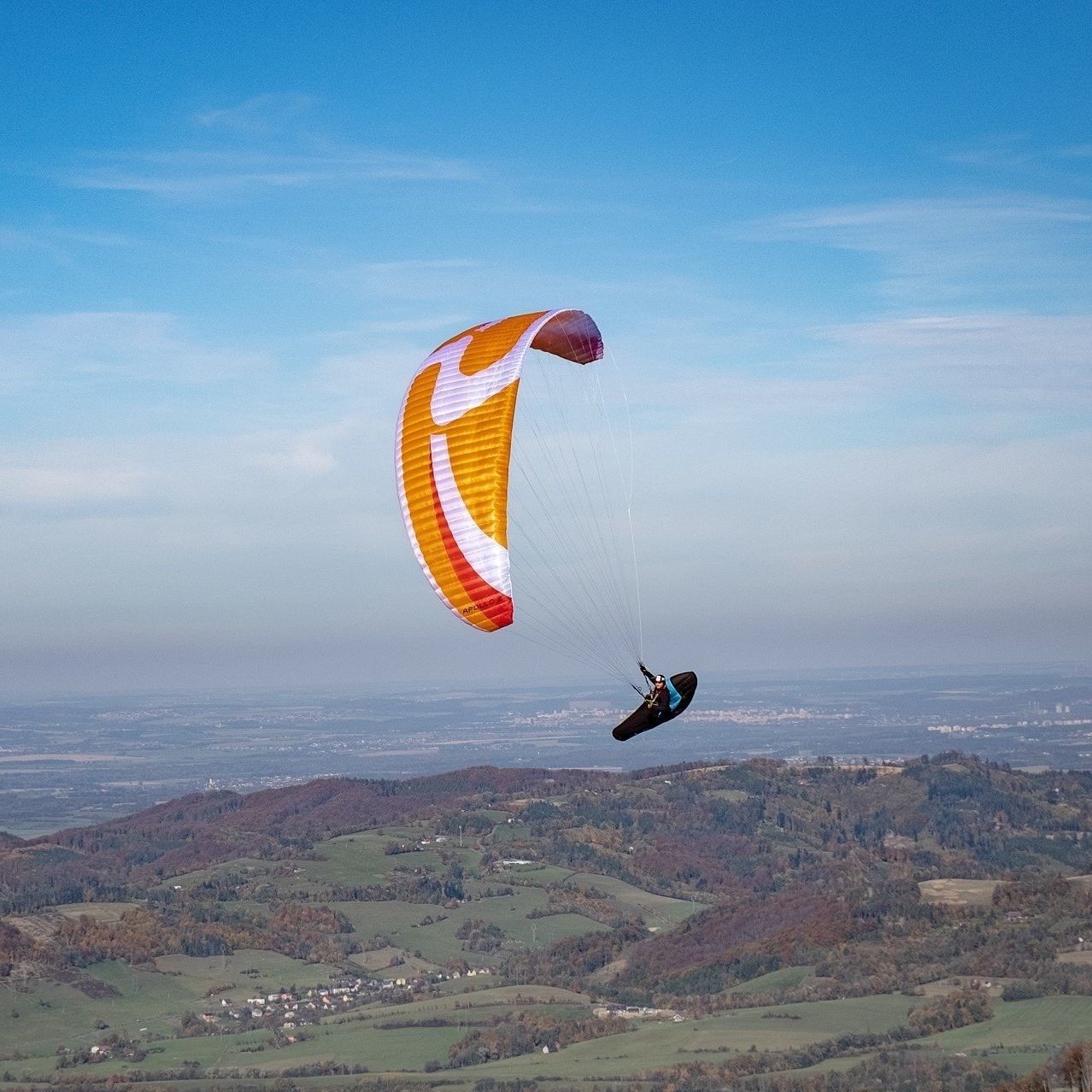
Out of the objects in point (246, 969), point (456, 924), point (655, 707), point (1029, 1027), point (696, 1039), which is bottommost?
point (246, 969)

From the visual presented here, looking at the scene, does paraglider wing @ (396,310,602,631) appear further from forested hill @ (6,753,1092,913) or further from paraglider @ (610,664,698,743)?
forested hill @ (6,753,1092,913)

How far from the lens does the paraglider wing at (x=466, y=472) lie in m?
37.7

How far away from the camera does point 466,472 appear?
3841cm

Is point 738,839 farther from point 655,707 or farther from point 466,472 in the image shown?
point 466,472

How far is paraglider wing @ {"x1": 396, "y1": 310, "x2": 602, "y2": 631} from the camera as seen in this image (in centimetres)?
3766

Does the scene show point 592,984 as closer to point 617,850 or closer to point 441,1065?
point 441,1065

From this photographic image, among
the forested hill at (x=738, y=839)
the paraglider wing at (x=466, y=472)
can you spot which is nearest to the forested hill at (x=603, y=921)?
the forested hill at (x=738, y=839)

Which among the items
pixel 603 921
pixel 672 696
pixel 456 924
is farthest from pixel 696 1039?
pixel 672 696

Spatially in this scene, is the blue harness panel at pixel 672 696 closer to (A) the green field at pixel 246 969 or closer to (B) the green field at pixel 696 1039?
(B) the green field at pixel 696 1039

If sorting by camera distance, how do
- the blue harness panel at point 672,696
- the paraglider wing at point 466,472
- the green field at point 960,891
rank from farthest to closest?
the green field at point 960,891 < the blue harness panel at point 672,696 < the paraglider wing at point 466,472

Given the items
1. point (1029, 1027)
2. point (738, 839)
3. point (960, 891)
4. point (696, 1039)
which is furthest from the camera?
point (738, 839)

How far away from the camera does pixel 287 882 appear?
156m

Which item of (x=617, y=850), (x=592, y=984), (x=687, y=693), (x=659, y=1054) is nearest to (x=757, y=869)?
(x=617, y=850)

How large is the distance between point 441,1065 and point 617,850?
89.5 metres
